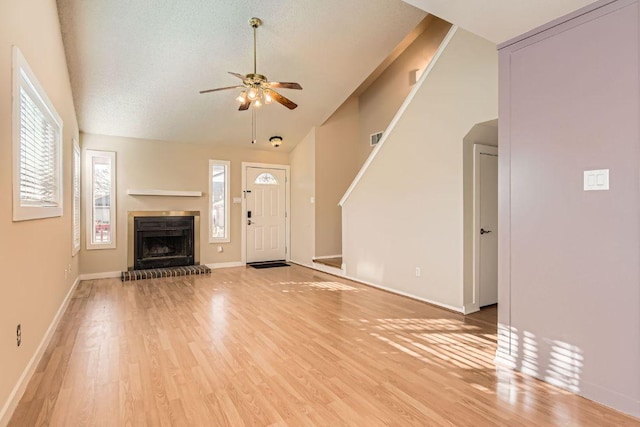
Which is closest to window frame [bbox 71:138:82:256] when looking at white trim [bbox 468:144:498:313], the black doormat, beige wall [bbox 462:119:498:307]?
the black doormat

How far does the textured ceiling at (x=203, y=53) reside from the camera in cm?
387

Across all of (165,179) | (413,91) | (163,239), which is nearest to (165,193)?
(165,179)

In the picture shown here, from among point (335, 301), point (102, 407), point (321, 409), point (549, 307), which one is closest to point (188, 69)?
point (335, 301)

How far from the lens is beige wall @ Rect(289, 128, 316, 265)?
22.4ft

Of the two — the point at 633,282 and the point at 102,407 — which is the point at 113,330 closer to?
the point at 102,407

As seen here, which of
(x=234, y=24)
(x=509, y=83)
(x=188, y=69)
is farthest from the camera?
(x=188, y=69)

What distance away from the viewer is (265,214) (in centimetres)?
739

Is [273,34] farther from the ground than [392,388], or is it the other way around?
[273,34]

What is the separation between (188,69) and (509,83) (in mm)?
3987

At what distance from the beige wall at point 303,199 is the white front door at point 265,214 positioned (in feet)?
0.82

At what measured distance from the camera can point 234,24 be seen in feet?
13.4

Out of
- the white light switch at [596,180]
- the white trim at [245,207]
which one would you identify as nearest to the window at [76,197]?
the white trim at [245,207]

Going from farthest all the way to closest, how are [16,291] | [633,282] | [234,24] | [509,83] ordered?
[234,24] → [509,83] → [16,291] → [633,282]

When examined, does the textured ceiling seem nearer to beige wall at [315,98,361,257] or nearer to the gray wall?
beige wall at [315,98,361,257]
